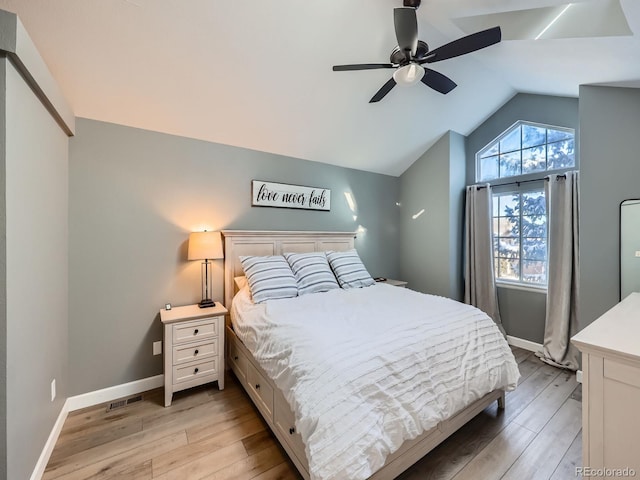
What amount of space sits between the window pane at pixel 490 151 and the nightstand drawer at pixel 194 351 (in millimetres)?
4047

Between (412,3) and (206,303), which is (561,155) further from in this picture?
(206,303)

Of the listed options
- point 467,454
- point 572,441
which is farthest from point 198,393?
point 572,441

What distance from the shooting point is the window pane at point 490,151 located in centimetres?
364

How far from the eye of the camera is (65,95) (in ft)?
6.55

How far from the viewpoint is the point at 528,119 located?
3.29 metres

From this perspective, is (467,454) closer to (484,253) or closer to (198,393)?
(198,393)

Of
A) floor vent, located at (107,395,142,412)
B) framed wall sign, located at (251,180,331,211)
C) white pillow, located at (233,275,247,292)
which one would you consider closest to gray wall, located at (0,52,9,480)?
floor vent, located at (107,395,142,412)

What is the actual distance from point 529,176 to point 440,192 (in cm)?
99

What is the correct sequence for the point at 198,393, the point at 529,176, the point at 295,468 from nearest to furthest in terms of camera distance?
the point at 295,468 → the point at 198,393 → the point at 529,176

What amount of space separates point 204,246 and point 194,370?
3.45 ft

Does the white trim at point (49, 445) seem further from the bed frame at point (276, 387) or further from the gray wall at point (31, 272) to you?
the bed frame at point (276, 387)

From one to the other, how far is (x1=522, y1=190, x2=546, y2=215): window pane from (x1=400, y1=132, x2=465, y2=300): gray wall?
2.33ft

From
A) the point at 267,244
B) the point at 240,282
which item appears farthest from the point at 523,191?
the point at 240,282

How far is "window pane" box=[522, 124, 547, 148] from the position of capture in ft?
10.5
